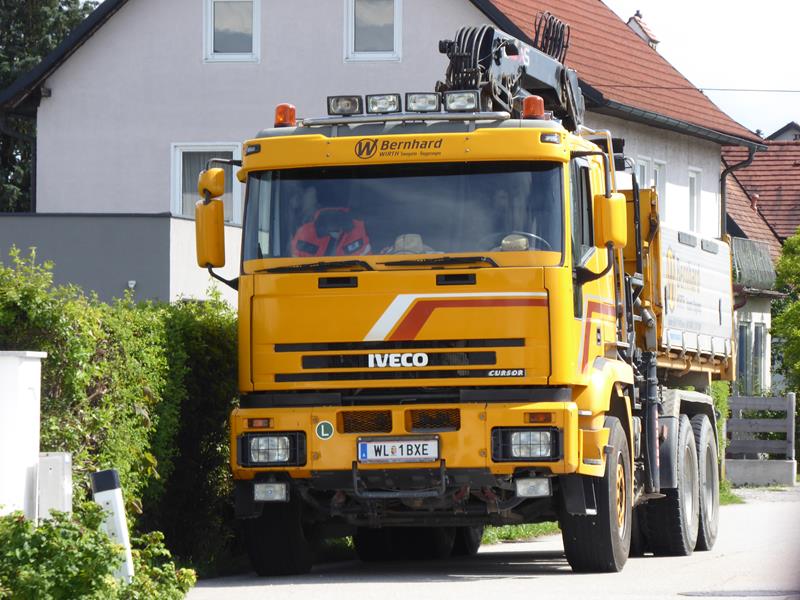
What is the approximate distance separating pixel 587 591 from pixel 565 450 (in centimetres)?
110

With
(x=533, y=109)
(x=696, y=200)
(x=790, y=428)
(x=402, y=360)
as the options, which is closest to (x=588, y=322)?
(x=402, y=360)

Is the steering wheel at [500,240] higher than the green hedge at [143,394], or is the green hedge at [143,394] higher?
the steering wheel at [500,240]

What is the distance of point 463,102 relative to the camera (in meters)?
13.6

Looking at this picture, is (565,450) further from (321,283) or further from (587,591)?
(321,283)

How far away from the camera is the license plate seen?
13.0 metres

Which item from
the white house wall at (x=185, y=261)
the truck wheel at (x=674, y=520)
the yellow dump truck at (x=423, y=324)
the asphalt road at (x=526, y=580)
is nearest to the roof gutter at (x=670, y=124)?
the white house wall at (x=185, y=261)

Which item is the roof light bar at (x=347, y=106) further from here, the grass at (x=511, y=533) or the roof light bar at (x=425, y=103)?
the grass at (x=511, y=533)

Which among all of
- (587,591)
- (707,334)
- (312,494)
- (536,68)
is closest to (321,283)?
(312,494)

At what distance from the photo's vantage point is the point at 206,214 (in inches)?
537

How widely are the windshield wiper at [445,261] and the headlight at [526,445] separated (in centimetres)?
117

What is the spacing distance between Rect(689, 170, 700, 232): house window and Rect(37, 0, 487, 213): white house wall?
9.37 metres

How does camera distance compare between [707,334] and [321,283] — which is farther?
[707,334]

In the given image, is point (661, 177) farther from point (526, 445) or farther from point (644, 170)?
point (526, 445)

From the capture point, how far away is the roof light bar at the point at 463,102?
44.6 feet
